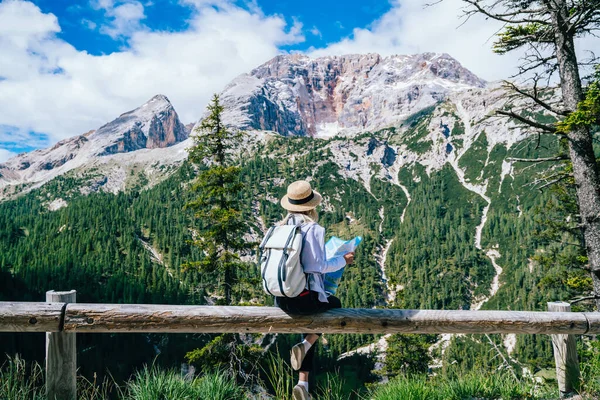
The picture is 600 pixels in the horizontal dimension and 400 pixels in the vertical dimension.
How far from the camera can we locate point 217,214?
14.2m

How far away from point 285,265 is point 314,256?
0.27m

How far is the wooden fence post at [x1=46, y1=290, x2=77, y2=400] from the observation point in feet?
12.0

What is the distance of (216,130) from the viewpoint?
15500 mm

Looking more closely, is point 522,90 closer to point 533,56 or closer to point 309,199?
point 533,56

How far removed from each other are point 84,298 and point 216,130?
256 feet

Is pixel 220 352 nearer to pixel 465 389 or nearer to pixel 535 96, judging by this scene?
pixel 465 389

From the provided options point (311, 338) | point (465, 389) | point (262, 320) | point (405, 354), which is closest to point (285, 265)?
point (262, 320)

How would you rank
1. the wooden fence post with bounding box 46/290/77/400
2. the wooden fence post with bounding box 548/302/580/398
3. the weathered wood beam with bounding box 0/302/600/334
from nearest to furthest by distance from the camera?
the weathered wood beam with bounding box 0/302/600/334
the wooden fence post with bounding box 46/290/77/400
the wooden fence post with bounding box 548/302/580/398

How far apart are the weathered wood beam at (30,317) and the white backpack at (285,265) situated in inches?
76.2

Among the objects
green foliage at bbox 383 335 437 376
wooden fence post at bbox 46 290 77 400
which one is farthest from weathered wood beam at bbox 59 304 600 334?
green foliage at bbox 383 335 437 376

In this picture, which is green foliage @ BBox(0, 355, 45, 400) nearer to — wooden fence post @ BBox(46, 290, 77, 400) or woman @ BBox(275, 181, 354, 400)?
wooden fence post @ BBox(46, 290, 77, 400)

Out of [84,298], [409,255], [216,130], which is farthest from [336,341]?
[216,130]

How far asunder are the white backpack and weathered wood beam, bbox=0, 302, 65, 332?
194 centimetres

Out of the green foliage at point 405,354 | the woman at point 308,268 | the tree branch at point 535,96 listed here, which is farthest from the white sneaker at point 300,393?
the green foliage at point 405,354
